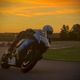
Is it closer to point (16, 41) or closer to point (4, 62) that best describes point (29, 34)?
point (16, 41)

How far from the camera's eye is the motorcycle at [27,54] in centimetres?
260

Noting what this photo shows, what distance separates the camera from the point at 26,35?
2645mm

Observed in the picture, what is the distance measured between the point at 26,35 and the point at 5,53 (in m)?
0.18

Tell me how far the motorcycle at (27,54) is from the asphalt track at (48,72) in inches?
1.4

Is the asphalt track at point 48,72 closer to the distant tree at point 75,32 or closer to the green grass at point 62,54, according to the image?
the green grass at point 62,54

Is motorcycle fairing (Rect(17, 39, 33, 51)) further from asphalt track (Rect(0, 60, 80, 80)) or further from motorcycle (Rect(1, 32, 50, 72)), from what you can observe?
asphalt track (Rect(0, 60, 80, 80))

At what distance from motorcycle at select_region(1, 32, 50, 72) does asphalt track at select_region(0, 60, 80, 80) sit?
0.12ft

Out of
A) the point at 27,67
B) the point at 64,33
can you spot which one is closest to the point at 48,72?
the point at 27,67

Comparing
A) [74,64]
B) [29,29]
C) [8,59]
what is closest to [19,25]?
[29,29]

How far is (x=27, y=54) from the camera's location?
8.68 ft

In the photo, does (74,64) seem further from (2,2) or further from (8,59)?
(2,2)

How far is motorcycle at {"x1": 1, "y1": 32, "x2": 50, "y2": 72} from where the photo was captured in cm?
260

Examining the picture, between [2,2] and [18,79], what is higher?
[2,2]

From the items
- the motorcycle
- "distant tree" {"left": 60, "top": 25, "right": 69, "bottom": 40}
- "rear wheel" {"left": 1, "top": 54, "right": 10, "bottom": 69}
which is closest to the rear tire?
the motorcycle
